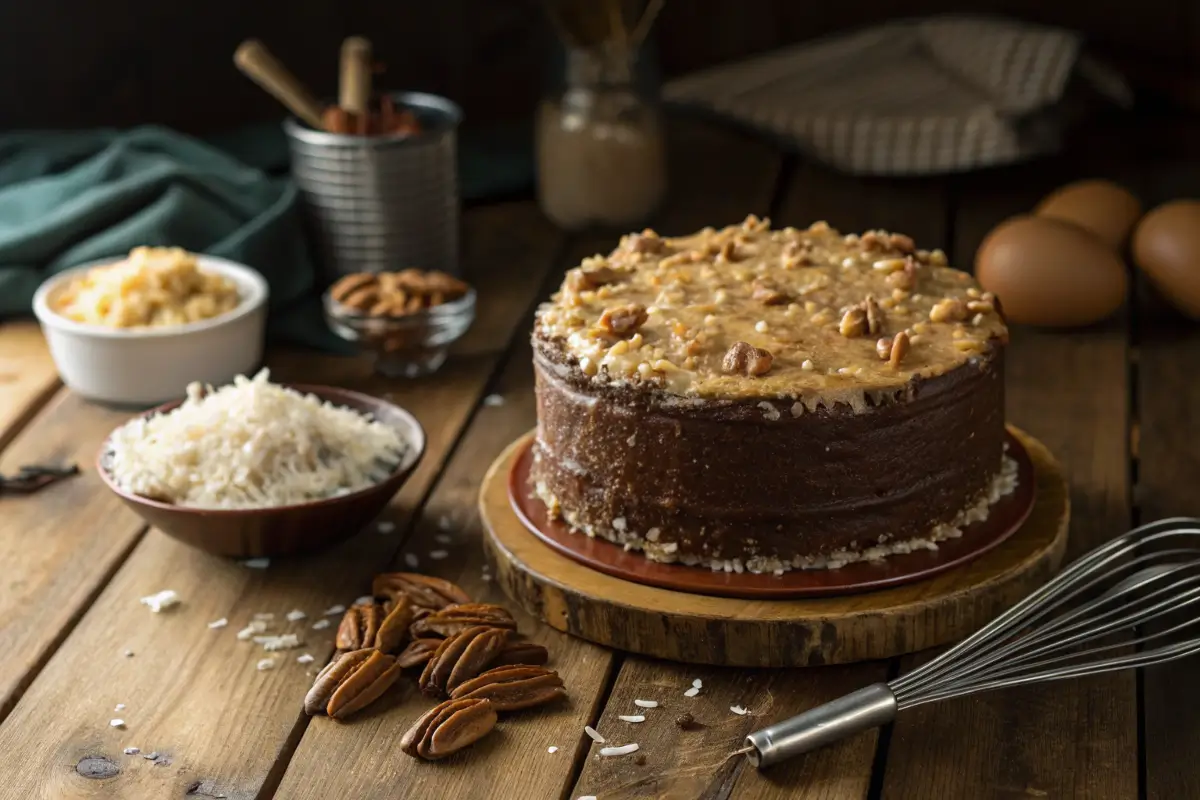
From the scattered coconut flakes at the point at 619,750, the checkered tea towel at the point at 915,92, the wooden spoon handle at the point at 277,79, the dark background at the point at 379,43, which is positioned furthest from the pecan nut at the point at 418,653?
the dark background at the point at 379,43

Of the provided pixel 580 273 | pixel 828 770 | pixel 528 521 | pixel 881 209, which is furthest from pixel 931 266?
pixel 881 209

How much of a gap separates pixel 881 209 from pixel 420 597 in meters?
1.44

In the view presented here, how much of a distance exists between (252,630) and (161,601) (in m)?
0.12

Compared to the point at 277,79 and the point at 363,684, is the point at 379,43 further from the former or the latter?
the point at 363,684

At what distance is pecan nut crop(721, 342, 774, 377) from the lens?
1.46 metres

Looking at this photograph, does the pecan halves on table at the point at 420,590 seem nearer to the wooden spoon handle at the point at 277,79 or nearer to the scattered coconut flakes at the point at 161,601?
the scattered coconut flakes at the point at 161,601

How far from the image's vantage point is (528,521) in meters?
1.64

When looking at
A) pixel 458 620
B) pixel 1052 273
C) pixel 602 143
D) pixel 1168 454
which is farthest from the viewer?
pixel 602 143

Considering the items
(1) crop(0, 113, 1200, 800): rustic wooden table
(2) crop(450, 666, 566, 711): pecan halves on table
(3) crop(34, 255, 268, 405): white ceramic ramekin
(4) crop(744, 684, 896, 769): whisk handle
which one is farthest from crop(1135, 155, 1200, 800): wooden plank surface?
(3) crop(34, 255, 268, 405): white ceramic ramekin

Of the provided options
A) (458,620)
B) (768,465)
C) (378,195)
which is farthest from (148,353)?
(768,465)

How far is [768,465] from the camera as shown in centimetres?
148

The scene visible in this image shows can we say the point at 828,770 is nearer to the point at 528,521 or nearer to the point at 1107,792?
the point at 1107,792

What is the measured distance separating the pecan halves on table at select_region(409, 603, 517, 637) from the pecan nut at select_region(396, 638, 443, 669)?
0.02 meters

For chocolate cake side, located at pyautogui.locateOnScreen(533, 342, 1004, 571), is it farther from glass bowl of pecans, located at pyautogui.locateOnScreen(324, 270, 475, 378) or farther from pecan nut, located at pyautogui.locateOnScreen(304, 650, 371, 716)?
glass bowl of pecans, located at pyautogui.locateOnScreen(324, 270, 475, 378)
